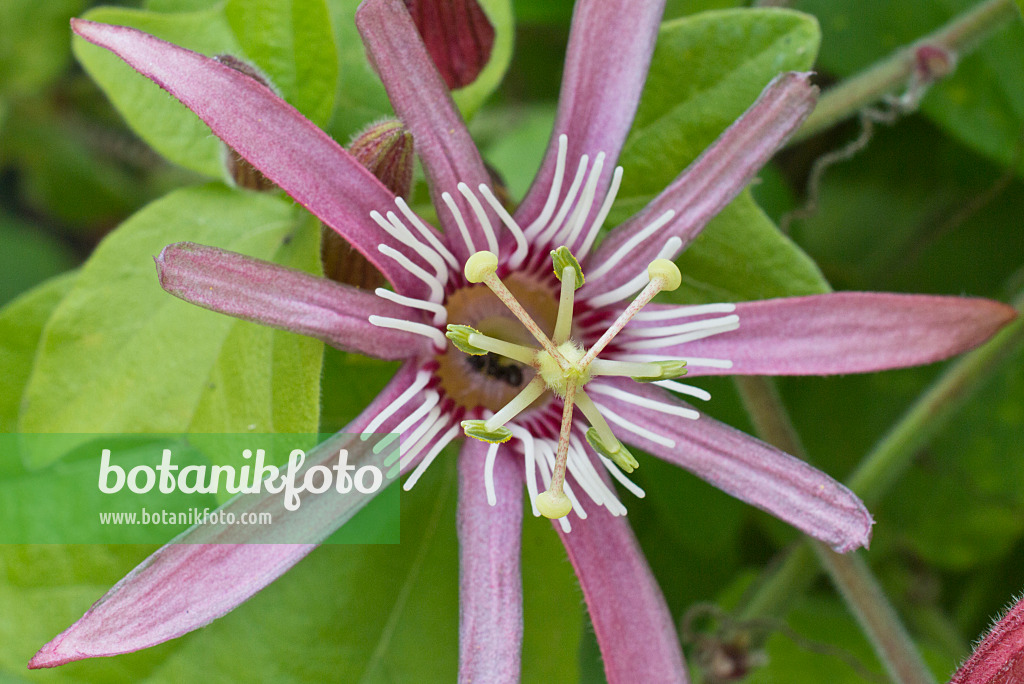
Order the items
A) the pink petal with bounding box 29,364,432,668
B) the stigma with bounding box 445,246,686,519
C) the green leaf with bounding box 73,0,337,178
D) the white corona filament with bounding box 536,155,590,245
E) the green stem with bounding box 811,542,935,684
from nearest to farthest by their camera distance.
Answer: the pink petal with bounding box 29,364,432,668 → the stigma with bounding box 445,246,686,519 → the white corona filament with bounding box 536,155,590,245 → the green leaf with bounding box 73,0,337,178 → the green stem with bounding box 811,542,935,684

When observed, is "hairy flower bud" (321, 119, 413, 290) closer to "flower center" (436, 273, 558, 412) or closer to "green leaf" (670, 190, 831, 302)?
"flower center" (436, 273, 558, 412)

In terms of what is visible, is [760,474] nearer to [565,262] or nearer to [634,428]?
[634,428]

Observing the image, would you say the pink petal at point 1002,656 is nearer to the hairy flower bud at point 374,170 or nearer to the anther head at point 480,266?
the anther head at point 480,266

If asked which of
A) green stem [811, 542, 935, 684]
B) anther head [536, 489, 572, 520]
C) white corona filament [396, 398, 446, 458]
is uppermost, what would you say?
white corona filament [396, 398, 446, 458]

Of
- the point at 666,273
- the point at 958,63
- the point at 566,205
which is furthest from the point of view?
the point at 958,63

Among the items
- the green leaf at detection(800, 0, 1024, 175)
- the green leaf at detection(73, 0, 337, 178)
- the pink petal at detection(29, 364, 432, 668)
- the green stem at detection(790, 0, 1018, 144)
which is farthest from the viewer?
the green leaf at detection(800, 0, 1024, 175)

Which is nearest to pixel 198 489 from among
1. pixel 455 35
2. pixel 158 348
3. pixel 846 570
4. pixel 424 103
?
pixel 158 348

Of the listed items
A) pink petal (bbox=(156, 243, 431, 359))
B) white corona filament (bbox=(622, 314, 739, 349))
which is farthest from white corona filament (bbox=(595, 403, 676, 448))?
pink petal (bbox=(156, 243, 431, 359))
